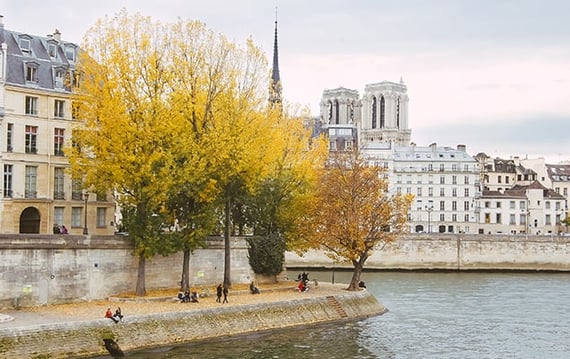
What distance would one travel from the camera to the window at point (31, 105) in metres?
48.8

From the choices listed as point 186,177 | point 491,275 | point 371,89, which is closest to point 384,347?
point 186,177

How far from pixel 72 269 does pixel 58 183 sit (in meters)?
9.84

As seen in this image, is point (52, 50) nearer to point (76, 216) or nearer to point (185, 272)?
point (76, 216)

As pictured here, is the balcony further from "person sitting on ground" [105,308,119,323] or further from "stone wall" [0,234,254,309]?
"person sitting on ground" [105,308,119,323]

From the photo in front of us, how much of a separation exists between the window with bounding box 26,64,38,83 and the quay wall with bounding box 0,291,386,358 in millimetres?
18994

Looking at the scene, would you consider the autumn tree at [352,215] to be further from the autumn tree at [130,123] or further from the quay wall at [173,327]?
the autumn tree at [130,123]

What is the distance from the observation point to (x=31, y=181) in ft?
160

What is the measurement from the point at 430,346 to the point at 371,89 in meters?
148

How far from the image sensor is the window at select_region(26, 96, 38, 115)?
160 ft

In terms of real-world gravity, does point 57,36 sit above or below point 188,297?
above

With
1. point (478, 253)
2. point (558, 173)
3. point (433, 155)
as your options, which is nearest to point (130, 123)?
point (478, 253)

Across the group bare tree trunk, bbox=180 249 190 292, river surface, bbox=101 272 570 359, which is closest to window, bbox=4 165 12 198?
bare tree trunk, bbox=180 249 190 292

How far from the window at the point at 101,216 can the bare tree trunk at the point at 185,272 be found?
8.54 m

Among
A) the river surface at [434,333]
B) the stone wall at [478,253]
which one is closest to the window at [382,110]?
the stone wall at [478,253]
